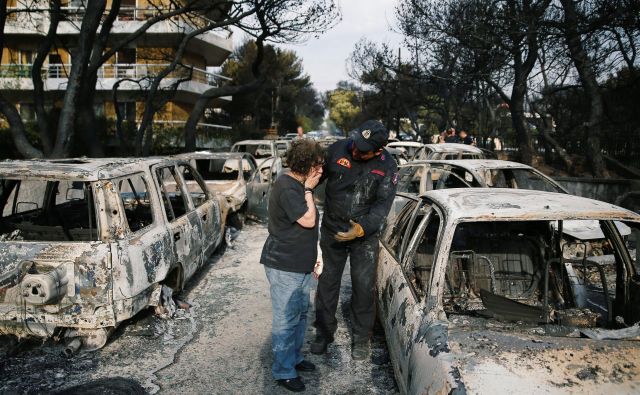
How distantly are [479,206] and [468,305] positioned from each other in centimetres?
87

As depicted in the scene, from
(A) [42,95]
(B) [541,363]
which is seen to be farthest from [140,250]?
(A) [42,95]

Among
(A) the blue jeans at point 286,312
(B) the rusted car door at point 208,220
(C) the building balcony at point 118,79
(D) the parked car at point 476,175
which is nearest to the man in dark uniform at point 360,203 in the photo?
(A) the blue jeans at point 286,312

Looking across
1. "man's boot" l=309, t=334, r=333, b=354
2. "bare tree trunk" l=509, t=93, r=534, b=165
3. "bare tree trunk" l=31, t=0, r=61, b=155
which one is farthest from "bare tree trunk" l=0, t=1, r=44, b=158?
"bare tree trunk" l=509, t=93, r=534, b=165

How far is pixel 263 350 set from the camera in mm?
4496

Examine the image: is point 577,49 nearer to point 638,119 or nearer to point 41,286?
point 638,119

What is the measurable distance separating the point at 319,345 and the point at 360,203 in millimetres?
1247

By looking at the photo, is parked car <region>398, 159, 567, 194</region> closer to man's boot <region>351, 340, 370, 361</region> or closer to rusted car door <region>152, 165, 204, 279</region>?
man's boot <region>351, 340, 370, 361</region>

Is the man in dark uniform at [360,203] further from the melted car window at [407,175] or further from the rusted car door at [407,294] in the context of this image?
the melted car window at [407,175]

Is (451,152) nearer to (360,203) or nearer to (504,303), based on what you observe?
(360,203)

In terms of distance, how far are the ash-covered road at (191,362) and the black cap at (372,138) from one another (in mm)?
1728

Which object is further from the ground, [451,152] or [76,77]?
[76,77]

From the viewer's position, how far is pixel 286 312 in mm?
3594

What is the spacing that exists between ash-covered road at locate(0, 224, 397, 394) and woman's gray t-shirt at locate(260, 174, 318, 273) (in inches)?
38.7

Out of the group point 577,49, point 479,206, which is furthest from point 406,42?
point 479,206
